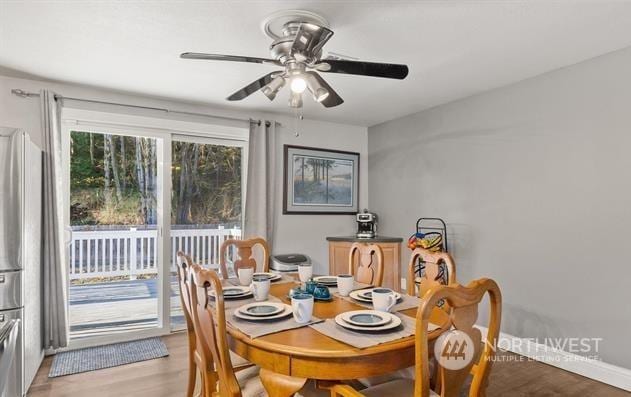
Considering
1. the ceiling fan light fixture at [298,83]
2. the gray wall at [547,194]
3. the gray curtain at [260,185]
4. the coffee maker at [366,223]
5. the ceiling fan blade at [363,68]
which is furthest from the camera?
the coffee maker at [366,223]

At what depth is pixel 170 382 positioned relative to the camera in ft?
8.59

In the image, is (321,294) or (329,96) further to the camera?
(329,96)

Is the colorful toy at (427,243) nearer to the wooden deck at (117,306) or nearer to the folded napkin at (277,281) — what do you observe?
the folded napkin at (277,281)

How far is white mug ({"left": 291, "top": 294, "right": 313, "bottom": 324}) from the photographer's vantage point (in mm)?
1537

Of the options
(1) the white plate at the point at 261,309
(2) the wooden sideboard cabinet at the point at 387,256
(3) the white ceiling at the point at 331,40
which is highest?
(3) the white ceiling at the point at 331,40

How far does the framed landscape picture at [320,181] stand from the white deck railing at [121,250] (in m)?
1.13

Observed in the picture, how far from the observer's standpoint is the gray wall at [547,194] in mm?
2555

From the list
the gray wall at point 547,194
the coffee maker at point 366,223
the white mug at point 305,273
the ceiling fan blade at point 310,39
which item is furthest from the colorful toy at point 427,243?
the ceiling fan blade at point 310,39

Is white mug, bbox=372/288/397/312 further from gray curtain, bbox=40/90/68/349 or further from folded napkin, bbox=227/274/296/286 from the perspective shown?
gray curtain, bbox=40/90/68/349

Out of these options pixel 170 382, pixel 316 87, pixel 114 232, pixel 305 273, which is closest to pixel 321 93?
pixel 316 87

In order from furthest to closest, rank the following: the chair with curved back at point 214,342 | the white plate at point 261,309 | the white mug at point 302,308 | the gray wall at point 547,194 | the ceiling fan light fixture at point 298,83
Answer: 1. the gray wall at point 547,194
2. the ceiling fan light fixture at point 298,83
3. the white plate at point 261,309
4. the white mug at point 302,308
5. the chair with curved back at point 214,342

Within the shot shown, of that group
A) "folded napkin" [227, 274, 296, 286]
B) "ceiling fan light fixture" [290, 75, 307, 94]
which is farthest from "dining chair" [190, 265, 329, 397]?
A: "ceiling fan light fixture" [290, 75, 307, 94]

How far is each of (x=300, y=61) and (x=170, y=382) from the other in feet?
7.67

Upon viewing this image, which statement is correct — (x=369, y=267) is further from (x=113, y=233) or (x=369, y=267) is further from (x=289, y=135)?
(x=113, y=233)
